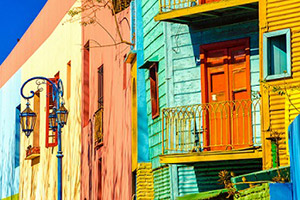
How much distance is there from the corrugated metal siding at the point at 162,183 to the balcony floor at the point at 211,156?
1.47 meters

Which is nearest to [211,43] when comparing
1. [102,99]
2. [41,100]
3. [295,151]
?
[295,151]

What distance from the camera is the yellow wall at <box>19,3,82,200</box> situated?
2900cm

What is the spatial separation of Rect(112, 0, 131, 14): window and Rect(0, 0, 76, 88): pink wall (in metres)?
6.22

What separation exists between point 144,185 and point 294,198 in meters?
9.04

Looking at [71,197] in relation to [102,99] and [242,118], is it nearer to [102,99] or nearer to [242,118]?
[102,99]

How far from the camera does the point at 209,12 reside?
699 inches

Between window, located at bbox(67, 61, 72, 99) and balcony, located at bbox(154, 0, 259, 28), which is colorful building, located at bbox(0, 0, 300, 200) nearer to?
balcony, located at bbox(154, 0, 259, 28)

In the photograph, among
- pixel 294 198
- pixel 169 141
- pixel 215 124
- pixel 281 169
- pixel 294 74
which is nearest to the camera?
pixel 294 198

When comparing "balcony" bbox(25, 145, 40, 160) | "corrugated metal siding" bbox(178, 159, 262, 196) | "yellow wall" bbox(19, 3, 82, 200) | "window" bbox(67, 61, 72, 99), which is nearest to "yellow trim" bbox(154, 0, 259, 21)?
"corrugated metal siding" bbox(178, 159, 262, 196)

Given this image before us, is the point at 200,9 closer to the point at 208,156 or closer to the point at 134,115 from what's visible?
the point at 208,156

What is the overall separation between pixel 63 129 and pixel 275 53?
53.0 feet

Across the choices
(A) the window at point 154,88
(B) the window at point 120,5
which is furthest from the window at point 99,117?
(A) the window at point 154,88

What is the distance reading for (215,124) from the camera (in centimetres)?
1734

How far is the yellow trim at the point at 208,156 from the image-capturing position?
16.7 metres
